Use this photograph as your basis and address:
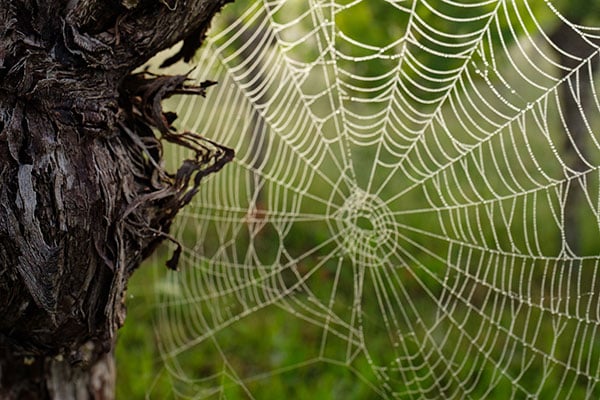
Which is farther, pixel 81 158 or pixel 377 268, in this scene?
pixel 377 268

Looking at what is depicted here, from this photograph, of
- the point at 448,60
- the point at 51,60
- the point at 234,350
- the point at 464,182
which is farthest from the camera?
the point at 464,182

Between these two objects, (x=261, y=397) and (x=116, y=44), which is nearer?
Result: (x=116, y=44)

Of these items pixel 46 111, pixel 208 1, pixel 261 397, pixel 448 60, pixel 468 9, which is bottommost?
pixel 261 397

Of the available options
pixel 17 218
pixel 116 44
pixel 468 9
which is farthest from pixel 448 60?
pixel 17 218

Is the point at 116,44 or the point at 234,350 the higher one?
the point at 116,44

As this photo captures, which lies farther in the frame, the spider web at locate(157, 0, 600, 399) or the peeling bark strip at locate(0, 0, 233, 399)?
the spider web at locate(157, 0, 600, 399)

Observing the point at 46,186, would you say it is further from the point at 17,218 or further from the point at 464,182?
the point at 464,182

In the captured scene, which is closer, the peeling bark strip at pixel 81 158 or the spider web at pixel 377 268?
the peeling bark strip at pixel 81 158

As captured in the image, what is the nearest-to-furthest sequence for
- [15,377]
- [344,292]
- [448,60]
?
[15,377], [448,60], [344,292]
